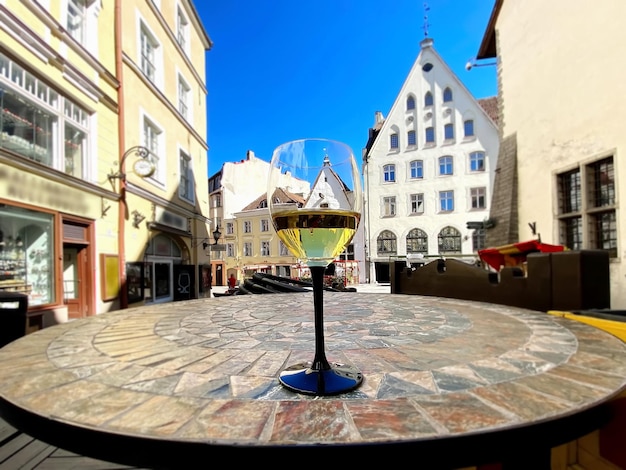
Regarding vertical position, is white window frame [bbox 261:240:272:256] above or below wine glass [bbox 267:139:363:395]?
below

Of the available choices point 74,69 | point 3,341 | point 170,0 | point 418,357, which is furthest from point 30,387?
point 170,0

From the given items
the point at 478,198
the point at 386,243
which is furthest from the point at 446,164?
the point at 386,243

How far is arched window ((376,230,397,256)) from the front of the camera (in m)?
24.8

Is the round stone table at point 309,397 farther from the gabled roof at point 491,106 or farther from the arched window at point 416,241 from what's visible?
the gabled roof at point 491,106

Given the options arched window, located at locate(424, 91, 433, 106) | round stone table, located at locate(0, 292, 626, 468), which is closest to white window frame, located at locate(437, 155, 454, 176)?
arched window, located at locate(424, 91, 433, 106)

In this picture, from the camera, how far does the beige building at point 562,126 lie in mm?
7105

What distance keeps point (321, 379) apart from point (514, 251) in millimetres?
5619

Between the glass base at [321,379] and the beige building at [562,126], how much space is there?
855 cm

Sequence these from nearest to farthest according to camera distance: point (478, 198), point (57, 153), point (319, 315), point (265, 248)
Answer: point (319, 315) → point (57, 153) → point (478, 198) → point (265, 248)

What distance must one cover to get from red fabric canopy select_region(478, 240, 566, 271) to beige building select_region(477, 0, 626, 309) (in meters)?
2.75

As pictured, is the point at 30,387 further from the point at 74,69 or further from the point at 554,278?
the point at 74,69

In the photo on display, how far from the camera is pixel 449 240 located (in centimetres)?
2336

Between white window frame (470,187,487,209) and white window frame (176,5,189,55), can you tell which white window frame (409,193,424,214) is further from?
white window frame (176,5,189,55)

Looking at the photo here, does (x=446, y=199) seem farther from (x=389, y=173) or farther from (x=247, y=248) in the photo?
(x=247, y=248)
